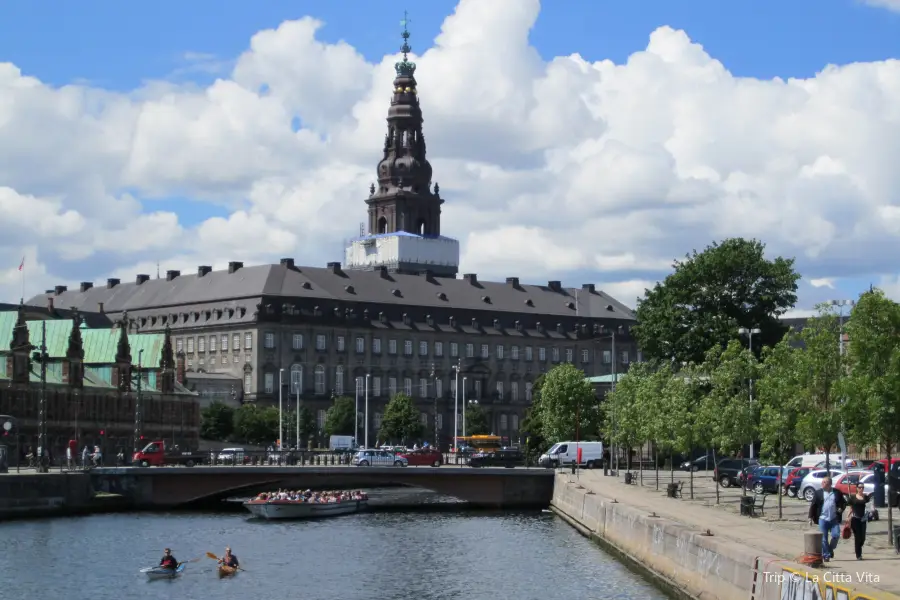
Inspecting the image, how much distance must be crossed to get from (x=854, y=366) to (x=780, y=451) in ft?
32.4

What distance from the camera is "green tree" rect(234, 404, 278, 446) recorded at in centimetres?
18512

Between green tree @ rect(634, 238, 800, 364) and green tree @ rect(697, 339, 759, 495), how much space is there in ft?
131

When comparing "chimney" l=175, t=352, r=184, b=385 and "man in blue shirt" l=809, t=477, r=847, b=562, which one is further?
"chimney" l=175, t=352, r=184, b=385

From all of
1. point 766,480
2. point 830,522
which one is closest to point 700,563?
point 830,522

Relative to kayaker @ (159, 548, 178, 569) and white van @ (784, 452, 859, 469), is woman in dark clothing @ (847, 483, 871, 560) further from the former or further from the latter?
white van @ (784, 452, 859, 469)

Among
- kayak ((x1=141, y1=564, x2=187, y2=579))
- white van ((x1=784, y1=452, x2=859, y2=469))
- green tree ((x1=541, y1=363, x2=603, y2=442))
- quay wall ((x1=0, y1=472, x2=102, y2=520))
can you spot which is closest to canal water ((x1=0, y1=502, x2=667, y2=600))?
kayak ((x1=141, y1=564, x2=187, y2=579))

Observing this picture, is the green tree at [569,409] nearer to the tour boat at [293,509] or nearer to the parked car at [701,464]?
the parked car at [701,464]

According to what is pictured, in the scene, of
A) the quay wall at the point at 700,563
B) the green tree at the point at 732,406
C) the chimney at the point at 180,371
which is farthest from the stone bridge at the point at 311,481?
the chimney at the point at 180,371

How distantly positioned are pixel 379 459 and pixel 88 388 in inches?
1090

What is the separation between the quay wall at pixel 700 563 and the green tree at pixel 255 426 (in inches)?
4313

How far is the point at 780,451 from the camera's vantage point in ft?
219

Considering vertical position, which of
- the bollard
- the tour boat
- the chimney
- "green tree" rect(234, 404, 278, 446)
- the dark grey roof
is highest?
the dark grey roof

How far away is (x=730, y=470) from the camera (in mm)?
92500

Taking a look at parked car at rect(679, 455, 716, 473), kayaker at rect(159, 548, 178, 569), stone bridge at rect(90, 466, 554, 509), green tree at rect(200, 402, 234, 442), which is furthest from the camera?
green tree at rect(200, 402, 234, 442)
